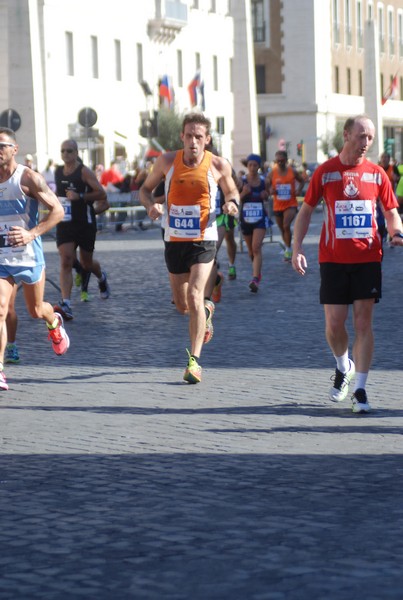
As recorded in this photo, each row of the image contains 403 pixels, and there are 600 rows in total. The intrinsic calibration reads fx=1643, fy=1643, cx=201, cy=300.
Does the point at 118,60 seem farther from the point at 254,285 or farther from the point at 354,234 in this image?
the point at 354,234

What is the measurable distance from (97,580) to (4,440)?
10.9 feet

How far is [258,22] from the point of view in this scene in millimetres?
93250

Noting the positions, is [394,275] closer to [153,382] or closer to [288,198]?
[288,198]

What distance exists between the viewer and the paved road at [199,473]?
5.60 meters

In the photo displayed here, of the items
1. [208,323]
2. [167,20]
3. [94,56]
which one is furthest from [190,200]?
[167,20]

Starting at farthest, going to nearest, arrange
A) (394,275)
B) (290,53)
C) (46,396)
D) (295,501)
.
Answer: (290,53), (394,275), (46,396), (295,501)

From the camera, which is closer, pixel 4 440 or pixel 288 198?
pixel 4 440

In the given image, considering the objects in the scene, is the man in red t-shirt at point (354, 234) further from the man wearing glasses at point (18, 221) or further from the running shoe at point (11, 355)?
the running shoe at point (11, 355)

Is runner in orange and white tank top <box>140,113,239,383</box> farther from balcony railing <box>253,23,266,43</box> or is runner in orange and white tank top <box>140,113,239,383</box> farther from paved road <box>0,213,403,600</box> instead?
balcony railing <box>253,23,266,43</box>

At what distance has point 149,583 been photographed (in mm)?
5469

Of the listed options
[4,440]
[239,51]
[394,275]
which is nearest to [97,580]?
[4,440]

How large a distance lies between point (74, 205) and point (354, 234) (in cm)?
760

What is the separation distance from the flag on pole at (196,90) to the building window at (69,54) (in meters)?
8.49

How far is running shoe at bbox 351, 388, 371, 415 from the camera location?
31.6 ft
